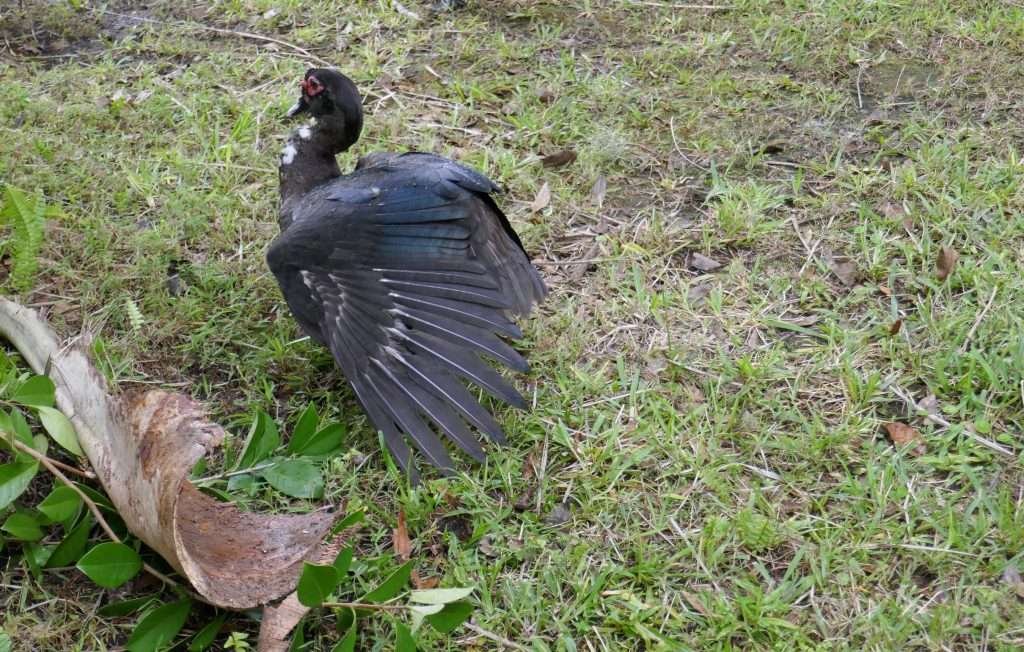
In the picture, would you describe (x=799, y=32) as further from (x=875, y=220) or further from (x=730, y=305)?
(x=730, y=305)

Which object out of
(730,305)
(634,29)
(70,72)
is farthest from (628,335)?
(70,72)

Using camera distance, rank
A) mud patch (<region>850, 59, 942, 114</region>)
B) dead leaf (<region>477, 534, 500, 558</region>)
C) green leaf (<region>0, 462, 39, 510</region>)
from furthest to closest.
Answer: mud patch (<region>850, 59, 942, 114</region>) → dead leaf (<region>477, 534, 500, 558</region>) → green leaf (<region>0, 462, 39, 510</region>)

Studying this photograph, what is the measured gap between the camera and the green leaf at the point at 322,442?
3.12m

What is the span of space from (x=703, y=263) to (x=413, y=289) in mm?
1305

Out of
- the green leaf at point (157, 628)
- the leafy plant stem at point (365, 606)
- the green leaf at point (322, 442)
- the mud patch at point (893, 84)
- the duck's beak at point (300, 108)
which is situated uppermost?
the duck's beak at point (300, 108)

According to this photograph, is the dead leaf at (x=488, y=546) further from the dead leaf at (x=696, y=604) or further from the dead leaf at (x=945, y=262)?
the dead leaf at (x=945, y=262)

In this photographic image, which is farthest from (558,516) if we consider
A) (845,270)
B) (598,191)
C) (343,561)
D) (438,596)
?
(598,191)

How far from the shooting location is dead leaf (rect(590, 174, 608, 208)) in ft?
14.6

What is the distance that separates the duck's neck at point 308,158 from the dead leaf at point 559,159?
102 centimetres

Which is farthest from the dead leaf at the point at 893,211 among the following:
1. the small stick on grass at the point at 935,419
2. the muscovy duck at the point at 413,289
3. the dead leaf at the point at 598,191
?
the muscovy duck at the point at 413,289

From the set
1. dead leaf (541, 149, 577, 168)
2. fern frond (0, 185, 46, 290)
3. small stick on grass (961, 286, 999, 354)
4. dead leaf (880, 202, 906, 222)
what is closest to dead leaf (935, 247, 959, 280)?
small stick on grass (961, 286, 999, 354)

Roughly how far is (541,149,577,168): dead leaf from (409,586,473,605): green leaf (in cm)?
254

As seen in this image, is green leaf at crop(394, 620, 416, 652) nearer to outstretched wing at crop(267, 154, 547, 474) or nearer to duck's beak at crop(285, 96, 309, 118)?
outstretched wing at crop(267, 154, 547, 474)

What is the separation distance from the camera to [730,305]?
12.7ft
